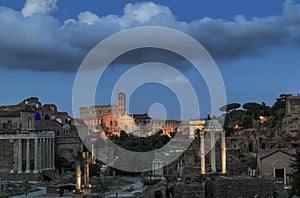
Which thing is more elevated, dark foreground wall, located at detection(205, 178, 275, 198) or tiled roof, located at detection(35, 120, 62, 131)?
tiled roof, located at detection(35, 120, 62, 131)

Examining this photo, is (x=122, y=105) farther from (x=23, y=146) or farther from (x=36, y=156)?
(x=36, y=156)

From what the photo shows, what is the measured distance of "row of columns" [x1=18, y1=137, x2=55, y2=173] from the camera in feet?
213

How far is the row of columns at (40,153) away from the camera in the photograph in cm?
6488

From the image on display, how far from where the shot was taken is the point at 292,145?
56938 millimetres

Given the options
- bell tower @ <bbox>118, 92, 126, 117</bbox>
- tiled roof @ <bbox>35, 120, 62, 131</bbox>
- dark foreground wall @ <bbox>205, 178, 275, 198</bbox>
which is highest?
bell tower @ <bbox>118, 92, 126, 117</bbox>

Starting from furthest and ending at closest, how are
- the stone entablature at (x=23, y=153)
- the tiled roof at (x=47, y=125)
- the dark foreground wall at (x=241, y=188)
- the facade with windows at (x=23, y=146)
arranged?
the tiled roof at (x=47, y=125)
the facade with windows at (x=23, y=146)
the stone entablature at (x=23, y=153)
the dark foreground wall at (x=241, y=188)

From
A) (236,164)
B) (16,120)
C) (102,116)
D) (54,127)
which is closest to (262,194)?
(236,164)

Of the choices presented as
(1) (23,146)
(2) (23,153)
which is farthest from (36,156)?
(1) (23,146)

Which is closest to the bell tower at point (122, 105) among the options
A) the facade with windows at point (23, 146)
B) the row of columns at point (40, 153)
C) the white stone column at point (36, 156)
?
the row of columns at point (40, 153)

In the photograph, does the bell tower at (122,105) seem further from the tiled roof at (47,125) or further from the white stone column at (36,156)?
the white stone column at (36,156)

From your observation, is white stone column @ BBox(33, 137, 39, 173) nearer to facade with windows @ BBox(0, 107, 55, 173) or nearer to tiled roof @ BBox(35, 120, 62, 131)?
facade with windows @ BBox(0, 107, 55, 173)

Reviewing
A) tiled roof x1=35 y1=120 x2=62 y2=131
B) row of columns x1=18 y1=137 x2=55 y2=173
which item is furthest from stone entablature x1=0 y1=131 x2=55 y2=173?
tiled roof x1=35 y1=120 x2=62 y2=131

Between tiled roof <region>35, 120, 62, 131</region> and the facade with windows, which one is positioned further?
tiled roof <region>35, 120, 62, 131</region>

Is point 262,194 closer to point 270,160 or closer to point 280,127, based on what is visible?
point 270,160
